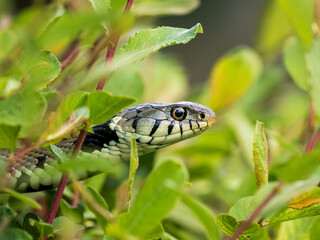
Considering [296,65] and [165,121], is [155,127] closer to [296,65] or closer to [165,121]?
[165,121]

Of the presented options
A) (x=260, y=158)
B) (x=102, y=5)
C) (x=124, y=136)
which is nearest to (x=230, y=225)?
(x=260, y=158)

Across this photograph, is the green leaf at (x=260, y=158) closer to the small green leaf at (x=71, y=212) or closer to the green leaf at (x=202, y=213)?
the green leaf at (x=202, y=213)

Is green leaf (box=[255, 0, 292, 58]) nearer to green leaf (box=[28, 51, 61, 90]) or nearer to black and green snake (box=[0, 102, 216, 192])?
black and green snake (box=[0, 102, 216, 192])

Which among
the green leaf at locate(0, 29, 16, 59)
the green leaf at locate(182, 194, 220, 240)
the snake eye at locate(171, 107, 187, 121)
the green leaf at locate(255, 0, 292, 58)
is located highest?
the green leaf at locate(255, 0, 292, 58)

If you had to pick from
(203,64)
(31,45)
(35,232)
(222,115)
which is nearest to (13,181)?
(35,232)

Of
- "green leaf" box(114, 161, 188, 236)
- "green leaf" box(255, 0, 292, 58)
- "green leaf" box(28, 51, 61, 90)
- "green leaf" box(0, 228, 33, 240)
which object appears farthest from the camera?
"green leaf" box(255, 0, 292, 58)

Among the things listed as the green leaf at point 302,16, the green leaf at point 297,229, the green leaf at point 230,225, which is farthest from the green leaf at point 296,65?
the green leaf at point 230,225

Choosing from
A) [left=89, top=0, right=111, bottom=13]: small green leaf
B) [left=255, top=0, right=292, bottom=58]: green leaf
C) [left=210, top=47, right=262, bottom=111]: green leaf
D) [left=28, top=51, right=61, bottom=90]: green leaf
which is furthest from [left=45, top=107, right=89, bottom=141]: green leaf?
[left=255, top=0, right=292, bottom=58]: green leaf
